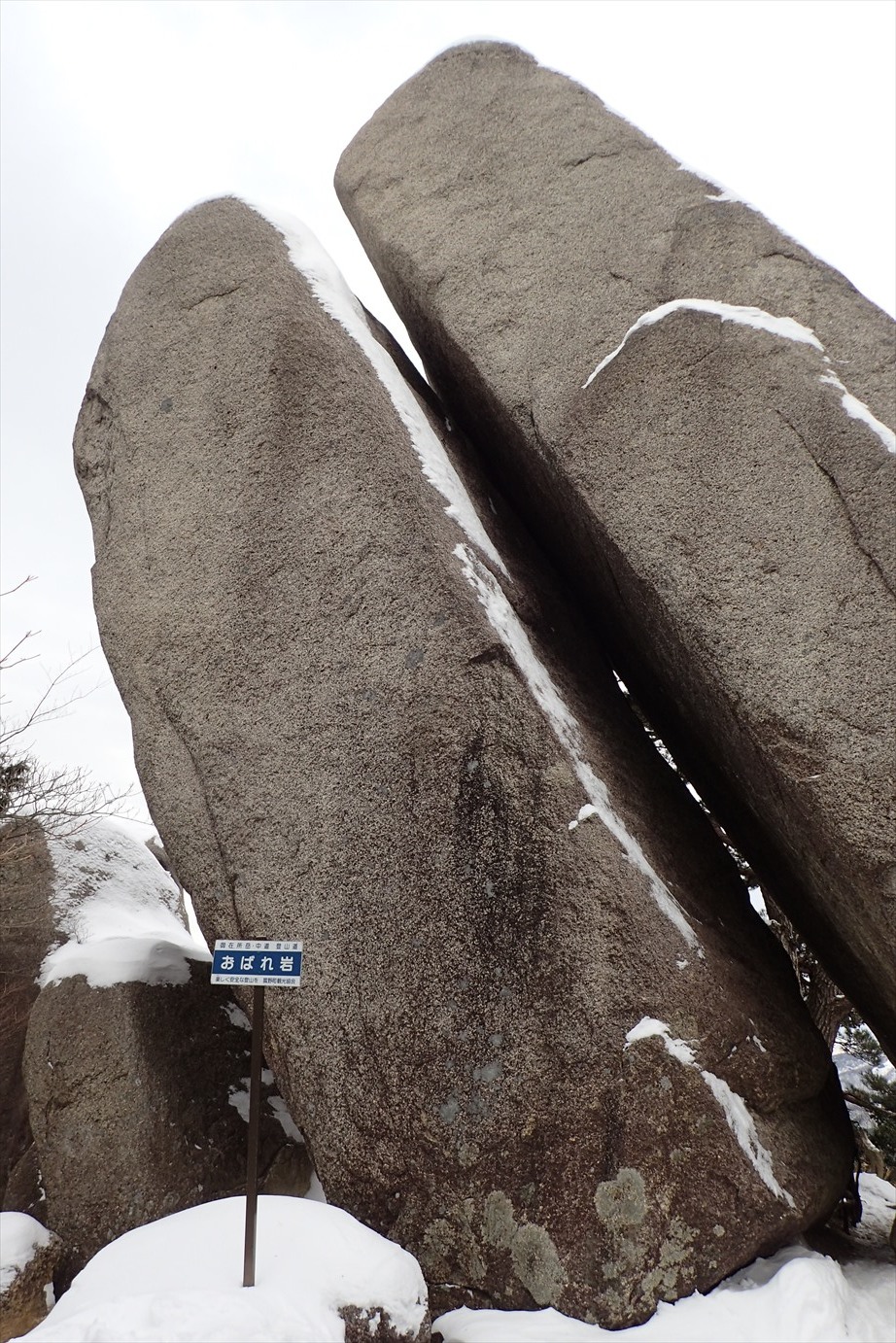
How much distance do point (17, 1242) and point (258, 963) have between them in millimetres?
3348

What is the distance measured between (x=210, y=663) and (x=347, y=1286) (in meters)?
3.13

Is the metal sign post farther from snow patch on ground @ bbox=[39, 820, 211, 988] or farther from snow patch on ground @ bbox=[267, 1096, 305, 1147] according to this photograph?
snow patch on ground @ bbox=[39, 820, 211, 988]

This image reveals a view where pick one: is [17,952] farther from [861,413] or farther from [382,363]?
[861,413]

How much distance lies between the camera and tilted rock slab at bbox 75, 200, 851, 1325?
377 cm

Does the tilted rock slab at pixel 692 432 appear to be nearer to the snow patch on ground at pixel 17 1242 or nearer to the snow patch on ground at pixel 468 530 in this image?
the snow patch on ground at pixel 468 530

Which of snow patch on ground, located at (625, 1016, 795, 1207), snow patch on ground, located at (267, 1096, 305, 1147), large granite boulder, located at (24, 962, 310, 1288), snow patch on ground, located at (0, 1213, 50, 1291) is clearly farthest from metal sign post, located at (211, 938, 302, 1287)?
snow patch on ground, located at (0, 1213, 50, 1291)

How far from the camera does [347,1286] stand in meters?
3.19

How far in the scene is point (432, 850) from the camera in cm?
429

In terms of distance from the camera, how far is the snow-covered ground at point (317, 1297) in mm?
2848

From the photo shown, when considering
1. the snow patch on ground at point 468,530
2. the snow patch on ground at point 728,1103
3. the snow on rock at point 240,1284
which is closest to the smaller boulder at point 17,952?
the snow on rock at point 240,1284

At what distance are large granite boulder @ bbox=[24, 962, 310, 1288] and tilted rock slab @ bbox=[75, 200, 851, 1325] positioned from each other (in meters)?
1.08

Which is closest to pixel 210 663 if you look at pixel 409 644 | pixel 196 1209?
pixel 409 644

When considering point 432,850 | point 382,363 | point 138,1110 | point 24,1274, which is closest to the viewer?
point 432,850

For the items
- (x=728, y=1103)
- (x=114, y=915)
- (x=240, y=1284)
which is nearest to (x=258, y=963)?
(x=240, y=1284)
